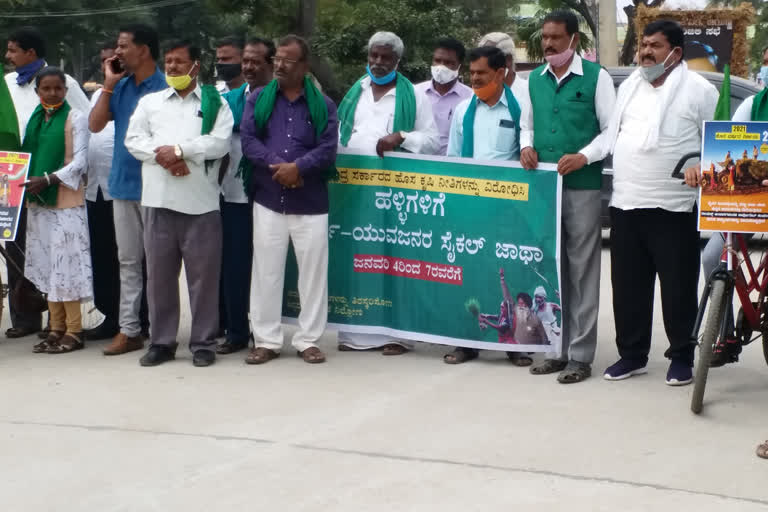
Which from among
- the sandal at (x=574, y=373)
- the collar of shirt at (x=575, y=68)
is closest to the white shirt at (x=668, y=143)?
the collar of shirt at (x=575, y=68)

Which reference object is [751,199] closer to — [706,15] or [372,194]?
[372,194]

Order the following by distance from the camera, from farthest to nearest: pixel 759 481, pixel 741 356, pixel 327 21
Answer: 1. pixel 327 21
2. pixel 741 356
3. pixel 759 481

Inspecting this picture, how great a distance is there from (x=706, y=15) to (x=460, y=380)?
11452mm

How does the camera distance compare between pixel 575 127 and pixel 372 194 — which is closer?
pixel 575 127

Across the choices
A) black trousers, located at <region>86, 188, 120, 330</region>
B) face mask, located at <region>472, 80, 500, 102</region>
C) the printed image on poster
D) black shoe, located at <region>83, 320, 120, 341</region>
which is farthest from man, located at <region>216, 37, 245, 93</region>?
the printed image on poster

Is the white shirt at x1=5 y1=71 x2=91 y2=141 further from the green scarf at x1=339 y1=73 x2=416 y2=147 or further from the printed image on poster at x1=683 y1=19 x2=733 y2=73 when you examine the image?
the printed image on poster at x1=683 y1=19 x2=733 y2=73

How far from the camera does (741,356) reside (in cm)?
748

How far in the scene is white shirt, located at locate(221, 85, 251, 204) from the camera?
7560mm

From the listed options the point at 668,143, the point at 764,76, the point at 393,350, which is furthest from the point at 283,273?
the point at 764,76

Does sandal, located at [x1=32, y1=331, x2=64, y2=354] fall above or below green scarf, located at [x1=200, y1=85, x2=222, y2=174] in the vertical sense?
below

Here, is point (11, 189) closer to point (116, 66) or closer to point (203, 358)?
point (116, 66)

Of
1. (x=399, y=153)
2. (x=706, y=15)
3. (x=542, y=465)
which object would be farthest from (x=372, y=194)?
(x=706, y=15)

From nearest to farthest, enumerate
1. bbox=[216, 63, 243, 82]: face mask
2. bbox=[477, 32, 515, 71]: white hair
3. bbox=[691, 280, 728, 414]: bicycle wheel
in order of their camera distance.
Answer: bbox=[691, 280, 728, 414]: bicycle wheel < bbox=[216, 63, 243, 82]: face mask < bbox=[477, 32, 515, 71]: white hair

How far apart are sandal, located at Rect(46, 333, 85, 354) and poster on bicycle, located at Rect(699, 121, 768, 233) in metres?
4.03
